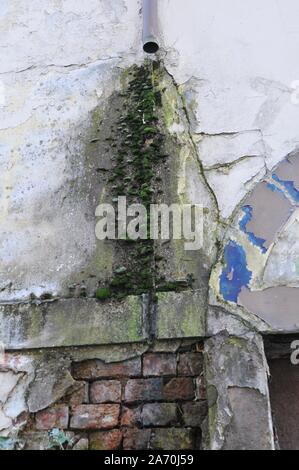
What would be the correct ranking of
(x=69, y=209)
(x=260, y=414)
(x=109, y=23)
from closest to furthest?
(x=260, y=414)
(x=69, y=209)
(x=109, y=23)

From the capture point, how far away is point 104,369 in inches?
94.3

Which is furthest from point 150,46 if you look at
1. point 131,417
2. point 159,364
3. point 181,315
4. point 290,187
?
point 131,417

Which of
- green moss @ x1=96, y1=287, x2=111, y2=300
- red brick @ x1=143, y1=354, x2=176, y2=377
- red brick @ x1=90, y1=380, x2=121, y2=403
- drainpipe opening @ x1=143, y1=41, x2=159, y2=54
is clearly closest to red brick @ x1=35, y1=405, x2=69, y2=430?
red brick @ x1=90, y1=380, x2=121, y2=403

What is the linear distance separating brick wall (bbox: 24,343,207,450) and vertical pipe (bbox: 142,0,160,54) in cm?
159

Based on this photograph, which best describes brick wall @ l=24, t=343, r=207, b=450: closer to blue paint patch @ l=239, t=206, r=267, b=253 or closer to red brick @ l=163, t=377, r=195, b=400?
red brick @ l=163, t=377, r=195, b=400

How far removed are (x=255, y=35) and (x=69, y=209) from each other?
4.49 feet

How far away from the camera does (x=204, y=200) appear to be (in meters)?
2.65

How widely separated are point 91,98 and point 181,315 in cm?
135

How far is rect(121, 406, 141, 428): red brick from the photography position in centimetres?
230

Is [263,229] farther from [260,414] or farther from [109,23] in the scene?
[109,23]

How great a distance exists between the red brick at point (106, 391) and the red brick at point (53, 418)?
0.43ft

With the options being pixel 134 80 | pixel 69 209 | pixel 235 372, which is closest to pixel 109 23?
pixel 134 80

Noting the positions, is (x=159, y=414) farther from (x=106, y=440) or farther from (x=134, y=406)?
(x=106, y=440)

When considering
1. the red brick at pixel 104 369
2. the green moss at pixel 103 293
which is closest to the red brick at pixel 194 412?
the red brick at pixel 104 369
